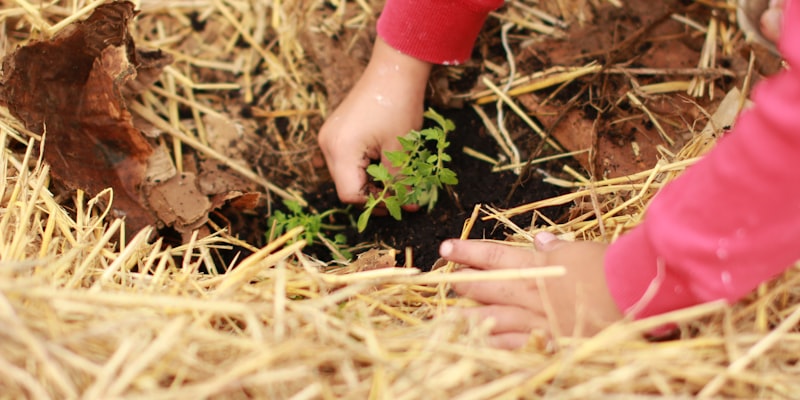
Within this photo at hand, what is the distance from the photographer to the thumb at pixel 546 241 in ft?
4.67

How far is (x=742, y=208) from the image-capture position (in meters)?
1.08

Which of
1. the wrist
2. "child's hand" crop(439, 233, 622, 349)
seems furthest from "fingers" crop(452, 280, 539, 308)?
the wrist

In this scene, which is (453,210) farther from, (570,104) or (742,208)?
(742,208)

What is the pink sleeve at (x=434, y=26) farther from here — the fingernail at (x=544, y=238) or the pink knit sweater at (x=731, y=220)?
the pink knit sweater at (x=731, y=220)

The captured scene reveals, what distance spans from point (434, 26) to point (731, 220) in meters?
1.00

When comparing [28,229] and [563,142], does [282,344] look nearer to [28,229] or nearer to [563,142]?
[28,229]

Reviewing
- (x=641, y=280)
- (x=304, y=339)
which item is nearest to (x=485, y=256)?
(x=641, y=280)

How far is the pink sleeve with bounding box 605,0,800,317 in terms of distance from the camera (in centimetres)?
103

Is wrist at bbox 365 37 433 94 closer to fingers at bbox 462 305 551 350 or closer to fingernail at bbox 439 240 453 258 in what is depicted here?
fingernail at bbox 439 240 453 258

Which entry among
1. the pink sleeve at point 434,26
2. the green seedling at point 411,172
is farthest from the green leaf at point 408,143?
the pink sleeve at point 434,26

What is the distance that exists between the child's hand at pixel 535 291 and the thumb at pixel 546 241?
0.03m

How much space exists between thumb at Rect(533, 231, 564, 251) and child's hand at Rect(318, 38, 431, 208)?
0.52 meters

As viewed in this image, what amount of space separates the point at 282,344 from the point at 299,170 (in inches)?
41.0

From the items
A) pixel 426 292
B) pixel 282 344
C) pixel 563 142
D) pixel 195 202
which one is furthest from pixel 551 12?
pixel 282 344
